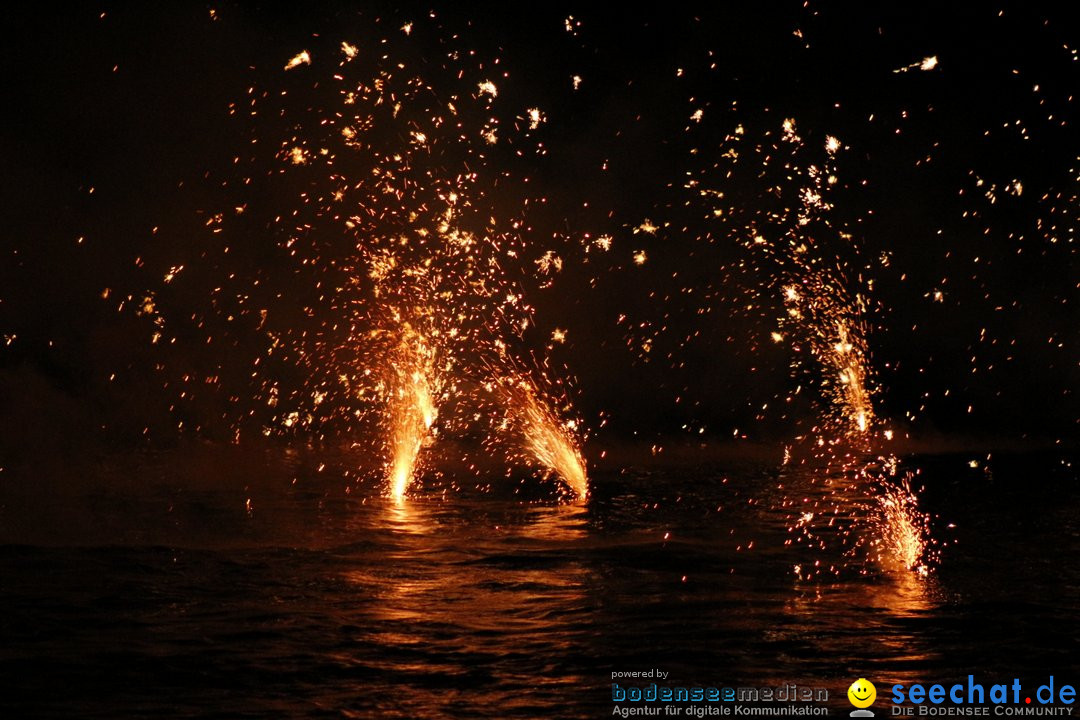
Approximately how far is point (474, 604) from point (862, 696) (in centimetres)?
346

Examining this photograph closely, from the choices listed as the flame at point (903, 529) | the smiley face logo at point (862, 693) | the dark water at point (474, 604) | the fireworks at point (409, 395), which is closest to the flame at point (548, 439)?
the fireworks at point (409, 395)

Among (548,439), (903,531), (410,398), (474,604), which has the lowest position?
(474,604)

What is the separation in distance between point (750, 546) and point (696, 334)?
59.5 feet

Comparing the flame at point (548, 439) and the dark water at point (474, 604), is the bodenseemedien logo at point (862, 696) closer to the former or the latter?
the dark water at point (474, 604)

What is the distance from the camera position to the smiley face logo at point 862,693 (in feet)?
22.7

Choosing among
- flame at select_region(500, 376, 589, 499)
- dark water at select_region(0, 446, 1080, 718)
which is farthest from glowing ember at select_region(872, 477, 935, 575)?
flame at select_region(500, 376, 589, 499)

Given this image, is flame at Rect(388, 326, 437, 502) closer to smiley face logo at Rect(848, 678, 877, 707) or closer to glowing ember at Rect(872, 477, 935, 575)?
glowing ember at Rect(872, 477, 935, 575)

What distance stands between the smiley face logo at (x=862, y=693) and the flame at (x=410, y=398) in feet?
38.7

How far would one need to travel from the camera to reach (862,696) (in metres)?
7.01

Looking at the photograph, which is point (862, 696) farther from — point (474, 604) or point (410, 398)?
point (410, 398)

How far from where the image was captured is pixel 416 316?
19219 mm

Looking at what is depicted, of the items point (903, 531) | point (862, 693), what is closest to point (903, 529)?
point (903, 531)

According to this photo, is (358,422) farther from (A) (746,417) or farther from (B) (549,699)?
(B) (549,699)

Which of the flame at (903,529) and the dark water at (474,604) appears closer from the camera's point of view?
the dark water at (474,604)
